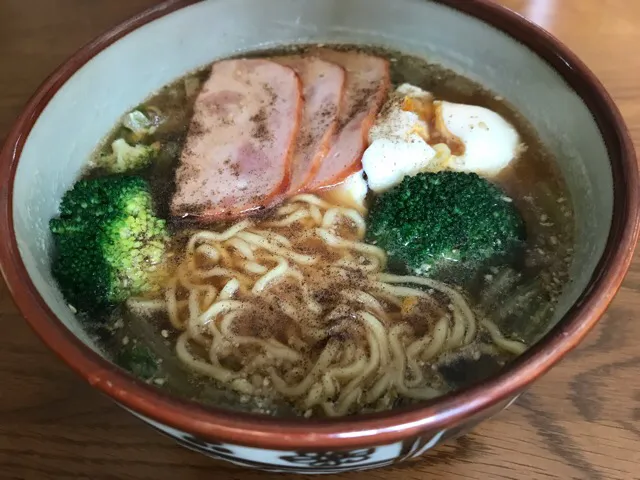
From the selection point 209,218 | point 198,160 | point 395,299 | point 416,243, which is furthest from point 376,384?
point 198,160

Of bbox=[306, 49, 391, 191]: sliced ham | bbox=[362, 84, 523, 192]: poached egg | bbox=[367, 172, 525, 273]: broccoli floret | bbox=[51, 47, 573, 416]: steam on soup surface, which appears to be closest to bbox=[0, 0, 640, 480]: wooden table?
bbox=[51, 47, 573, 416]: steam on soup surface

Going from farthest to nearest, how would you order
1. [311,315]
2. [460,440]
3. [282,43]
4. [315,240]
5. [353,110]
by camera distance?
[282,43]
[353,110]
[315,240]
[311,315]
[460,440]

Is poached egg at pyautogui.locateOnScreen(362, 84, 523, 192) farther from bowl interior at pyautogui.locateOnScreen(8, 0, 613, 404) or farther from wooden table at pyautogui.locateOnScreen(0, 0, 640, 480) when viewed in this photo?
wooden table at pyautogui.locateOnScreen(0, 0, 640, 480)

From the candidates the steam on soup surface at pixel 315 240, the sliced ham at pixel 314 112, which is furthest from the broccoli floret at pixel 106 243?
the sliced ham at pixel 314 112

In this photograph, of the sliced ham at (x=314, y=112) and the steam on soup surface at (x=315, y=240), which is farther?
the sliced ham at (x=314, y=112)

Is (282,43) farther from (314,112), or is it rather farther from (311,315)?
(311,315)

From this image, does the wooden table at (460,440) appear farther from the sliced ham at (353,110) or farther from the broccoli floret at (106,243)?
the sliced ham at (353,110)

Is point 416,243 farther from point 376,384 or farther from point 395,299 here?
point 376,384

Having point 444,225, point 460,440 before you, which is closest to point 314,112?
point 444,225
